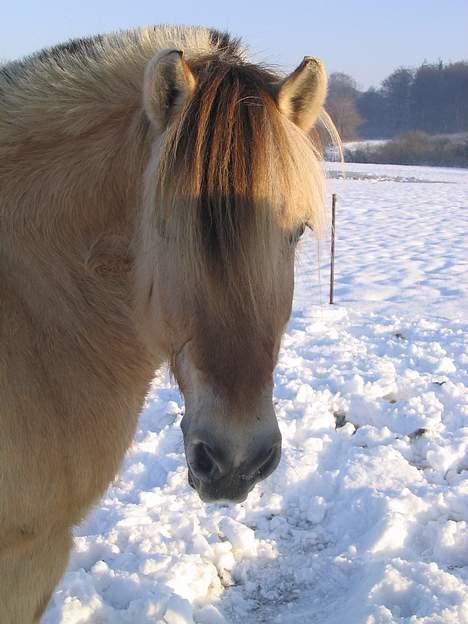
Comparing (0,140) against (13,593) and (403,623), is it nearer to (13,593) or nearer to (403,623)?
(13,593)

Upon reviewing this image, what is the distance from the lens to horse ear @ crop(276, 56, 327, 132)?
1.98 meters

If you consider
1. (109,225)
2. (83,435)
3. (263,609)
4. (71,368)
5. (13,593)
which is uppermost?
(109,225)

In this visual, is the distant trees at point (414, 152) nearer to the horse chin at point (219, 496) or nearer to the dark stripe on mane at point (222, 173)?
the dark stripe on mane at point (222, 173)

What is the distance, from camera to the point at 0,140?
7.25ft

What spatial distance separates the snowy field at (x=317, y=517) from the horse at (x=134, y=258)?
31.6 inches

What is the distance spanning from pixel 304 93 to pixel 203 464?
1333mm

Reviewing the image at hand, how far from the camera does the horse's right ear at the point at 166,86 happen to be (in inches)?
69.9

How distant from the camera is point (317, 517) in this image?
369cm

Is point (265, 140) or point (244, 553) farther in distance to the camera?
point (244, 553)

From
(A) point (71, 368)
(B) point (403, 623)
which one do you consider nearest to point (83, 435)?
(A) point (71, 368)

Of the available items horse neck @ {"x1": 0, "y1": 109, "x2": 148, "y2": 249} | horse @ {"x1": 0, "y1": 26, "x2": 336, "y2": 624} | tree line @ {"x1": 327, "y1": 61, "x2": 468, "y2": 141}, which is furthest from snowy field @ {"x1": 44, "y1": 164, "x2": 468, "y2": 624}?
tree line @ {"x1": 327, "y1": 61, "x2": 468, "y2": 141}

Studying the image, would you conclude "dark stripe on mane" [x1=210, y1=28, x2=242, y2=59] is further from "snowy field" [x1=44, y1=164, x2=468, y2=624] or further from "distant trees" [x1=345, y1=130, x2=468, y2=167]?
"distant trees" [x1=345, y1=130, x2=468, y2=167]

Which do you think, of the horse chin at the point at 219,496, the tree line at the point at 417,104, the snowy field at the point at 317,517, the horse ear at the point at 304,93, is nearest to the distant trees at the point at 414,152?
the tree line at the point at 417,104

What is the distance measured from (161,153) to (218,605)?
241 centimetres
